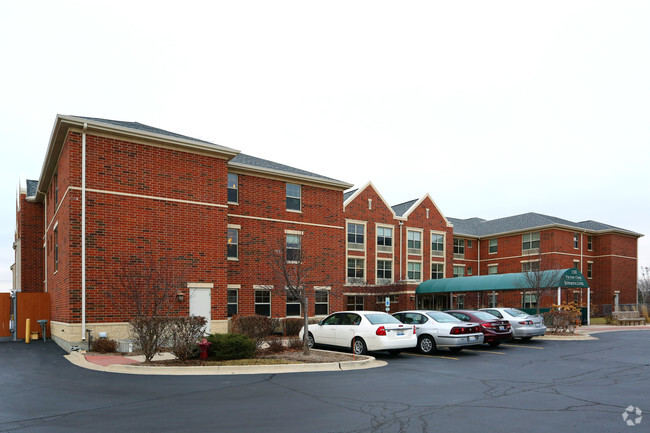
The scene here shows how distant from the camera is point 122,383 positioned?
11.0 m

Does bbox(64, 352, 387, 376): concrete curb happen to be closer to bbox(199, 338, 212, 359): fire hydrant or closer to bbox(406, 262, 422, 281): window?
bbox(199, 338, 212, 359): fire hydrant

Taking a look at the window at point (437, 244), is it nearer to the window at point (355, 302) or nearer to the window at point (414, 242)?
the window at point (414, 242)

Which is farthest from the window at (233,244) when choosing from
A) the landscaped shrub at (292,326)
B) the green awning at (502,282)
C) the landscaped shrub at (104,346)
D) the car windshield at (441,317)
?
the green awning at (502,282)

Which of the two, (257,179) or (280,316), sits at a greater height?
(257,179)

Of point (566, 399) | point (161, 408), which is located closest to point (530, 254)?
point (566, 399)

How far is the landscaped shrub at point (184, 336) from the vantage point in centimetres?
1348

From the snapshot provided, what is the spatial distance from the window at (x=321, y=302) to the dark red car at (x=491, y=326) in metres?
11.3

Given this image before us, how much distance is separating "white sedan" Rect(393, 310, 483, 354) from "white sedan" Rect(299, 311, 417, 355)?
913 mm

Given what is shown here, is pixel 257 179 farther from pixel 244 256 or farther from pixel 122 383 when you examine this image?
pixel 122 383

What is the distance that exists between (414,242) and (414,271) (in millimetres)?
2449

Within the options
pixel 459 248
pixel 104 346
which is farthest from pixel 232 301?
pixel 459 248

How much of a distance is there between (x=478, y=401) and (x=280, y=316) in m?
19.1

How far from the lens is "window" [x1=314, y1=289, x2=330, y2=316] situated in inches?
1162

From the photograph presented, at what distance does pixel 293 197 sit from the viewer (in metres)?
28.7
